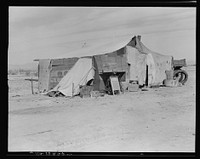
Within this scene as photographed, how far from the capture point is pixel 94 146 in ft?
5.68

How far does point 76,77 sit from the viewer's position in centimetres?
182

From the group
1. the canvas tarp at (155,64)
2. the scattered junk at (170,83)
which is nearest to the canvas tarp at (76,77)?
the canvas tarp at (155,64)

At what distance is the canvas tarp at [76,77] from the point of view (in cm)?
180

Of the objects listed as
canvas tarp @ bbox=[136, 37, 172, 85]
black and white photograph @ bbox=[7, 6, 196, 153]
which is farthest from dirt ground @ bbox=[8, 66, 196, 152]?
canvas tarp @ bbox=[136, 37, 172, 85]

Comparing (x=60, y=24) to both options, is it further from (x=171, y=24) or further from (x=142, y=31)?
(x=171, y=24)

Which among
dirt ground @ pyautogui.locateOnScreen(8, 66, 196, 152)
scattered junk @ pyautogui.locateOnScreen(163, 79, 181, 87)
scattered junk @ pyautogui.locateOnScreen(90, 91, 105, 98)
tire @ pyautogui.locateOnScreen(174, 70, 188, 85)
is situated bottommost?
dirt ground @ pyautogui.locateOnScreen(8, 66, 196, 152)

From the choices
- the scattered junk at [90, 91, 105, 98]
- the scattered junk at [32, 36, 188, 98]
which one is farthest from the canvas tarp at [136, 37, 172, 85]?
the scattered junk at [90, 91, 105, 98]

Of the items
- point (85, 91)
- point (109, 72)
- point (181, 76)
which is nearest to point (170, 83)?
point (181, 76)

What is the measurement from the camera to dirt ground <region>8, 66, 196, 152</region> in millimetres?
1740

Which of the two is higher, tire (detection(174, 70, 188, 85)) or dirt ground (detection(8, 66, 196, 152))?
tire (detection(174, 70, 188, 85))

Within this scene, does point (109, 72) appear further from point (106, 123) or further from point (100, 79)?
point (106, 123)

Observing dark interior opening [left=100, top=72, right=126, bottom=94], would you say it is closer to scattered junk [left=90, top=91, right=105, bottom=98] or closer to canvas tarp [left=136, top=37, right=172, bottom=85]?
scattered junk [left=90, top=91, right=105, bottom=98]

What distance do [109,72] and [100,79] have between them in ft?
0.24
